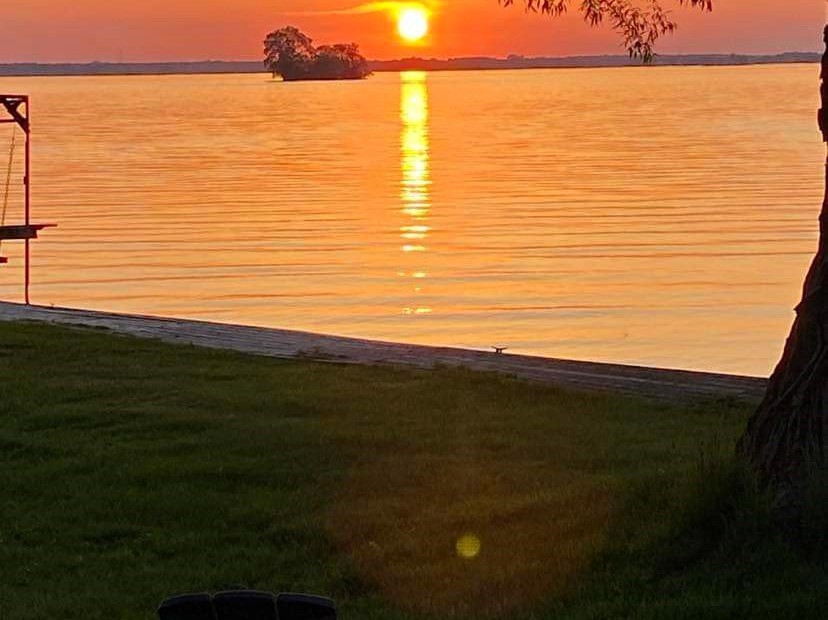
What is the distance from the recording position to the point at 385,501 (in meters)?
7.31

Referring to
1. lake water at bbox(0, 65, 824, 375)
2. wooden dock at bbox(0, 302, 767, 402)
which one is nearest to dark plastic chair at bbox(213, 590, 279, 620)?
wooden dock at bbox(0, 302, 767, 402)

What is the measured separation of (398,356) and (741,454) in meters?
5.90

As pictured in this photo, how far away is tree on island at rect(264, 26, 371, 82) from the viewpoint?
168m

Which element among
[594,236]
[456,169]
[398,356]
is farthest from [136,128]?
[398,356]

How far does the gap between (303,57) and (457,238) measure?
511ft

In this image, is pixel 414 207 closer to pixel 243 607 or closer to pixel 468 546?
pixel 468 546

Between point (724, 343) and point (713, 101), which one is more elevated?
point (713, 101)

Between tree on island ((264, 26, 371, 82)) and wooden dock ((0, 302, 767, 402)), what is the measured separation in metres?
151

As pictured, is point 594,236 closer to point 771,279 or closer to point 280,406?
point 771,279

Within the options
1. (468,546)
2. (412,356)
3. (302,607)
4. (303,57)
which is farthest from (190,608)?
(303,57)

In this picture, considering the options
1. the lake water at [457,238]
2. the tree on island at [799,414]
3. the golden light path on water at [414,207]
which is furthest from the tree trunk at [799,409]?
the golden light path on water at [414,207]

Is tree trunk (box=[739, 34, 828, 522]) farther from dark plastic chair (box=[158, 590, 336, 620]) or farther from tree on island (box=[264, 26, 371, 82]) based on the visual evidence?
tree on island (box=[264, 26, 371, 82])

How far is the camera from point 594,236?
28484mm

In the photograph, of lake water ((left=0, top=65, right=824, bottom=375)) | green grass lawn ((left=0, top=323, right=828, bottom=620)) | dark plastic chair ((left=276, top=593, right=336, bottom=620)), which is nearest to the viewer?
dark plastic chair ((left=276, top=593, right=336, bottom=620))
